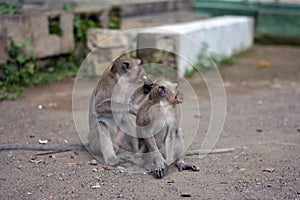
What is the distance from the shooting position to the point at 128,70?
5.17 m

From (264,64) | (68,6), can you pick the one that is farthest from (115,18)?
(264,64)

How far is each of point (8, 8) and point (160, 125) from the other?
4.69 meters

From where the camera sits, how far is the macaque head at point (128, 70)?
5.17 m

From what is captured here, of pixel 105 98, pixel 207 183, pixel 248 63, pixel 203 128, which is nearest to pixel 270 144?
pixel 203 128

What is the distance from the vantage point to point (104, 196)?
446cm

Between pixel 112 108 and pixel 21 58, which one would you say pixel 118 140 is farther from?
pixel 21 58

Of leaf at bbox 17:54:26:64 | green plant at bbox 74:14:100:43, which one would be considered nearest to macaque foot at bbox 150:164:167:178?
leaf at bbox 17:54:26:64

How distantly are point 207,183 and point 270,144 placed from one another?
150 cm

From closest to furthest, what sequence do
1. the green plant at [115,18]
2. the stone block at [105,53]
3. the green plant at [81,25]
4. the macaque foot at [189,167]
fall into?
1. the macaque foot at [189,167]
2. the stone block at [105,53]
3. the green plant at [81,25]
4. the green plant at [115,18]

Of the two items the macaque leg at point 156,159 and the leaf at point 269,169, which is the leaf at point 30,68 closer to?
the macaque leg at point 156,159

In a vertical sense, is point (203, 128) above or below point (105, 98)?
below

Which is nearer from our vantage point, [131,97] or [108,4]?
[131,97]

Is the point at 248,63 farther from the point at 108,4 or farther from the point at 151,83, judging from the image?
the point at 151,83

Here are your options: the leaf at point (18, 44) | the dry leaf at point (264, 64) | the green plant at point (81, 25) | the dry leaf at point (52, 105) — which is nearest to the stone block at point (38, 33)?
the leaf at point (18, 44)
